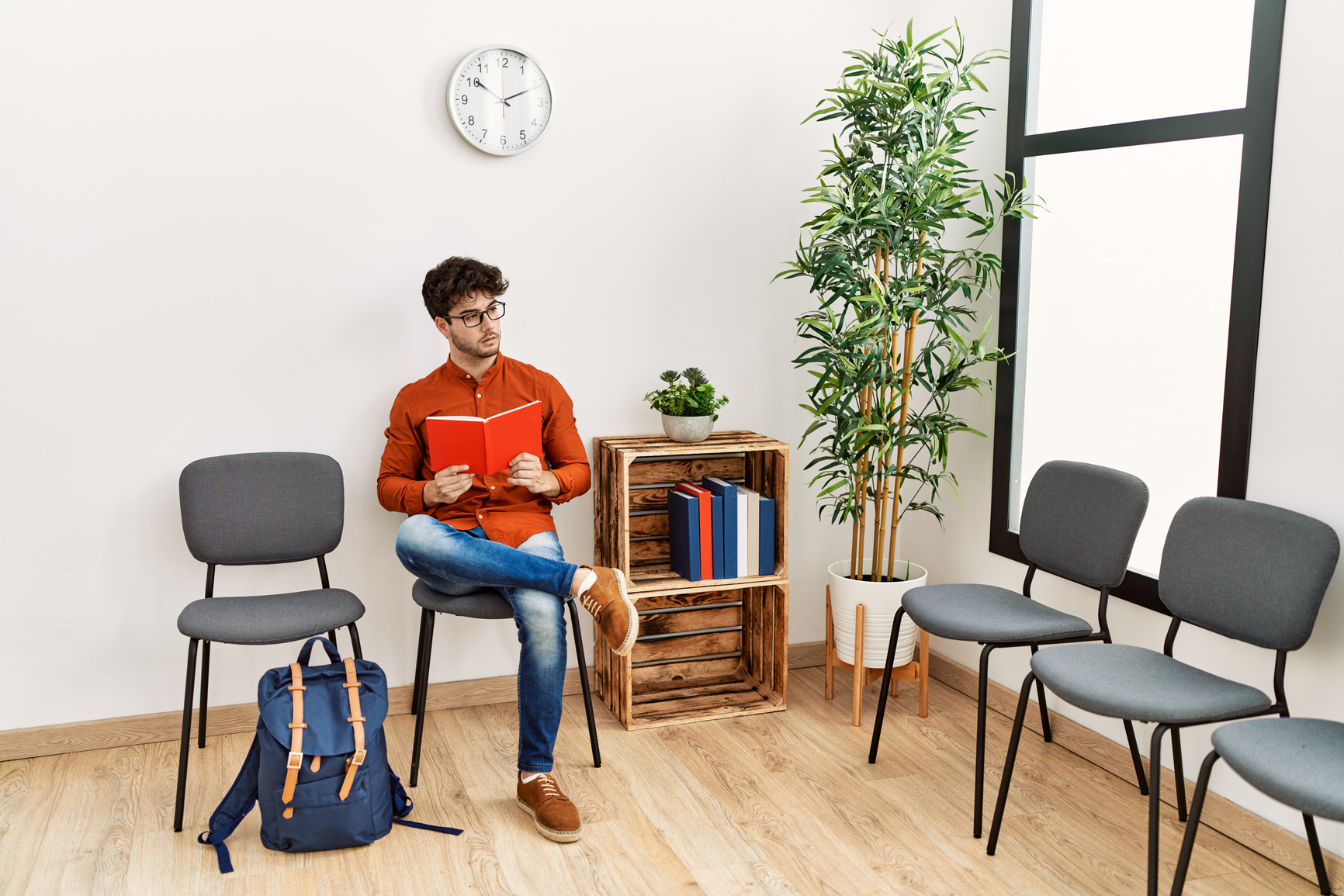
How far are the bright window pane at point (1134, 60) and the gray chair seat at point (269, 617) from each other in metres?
2.40

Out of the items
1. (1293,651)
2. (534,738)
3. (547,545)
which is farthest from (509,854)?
(1293,651)

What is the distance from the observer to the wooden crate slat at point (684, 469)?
3189 millimetres

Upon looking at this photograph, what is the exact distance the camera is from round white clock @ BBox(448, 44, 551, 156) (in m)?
2.89

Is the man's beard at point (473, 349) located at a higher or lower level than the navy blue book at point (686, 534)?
higher

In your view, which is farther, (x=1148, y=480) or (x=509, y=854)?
(x=1148, y=480)

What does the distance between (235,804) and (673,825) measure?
3.34 feet

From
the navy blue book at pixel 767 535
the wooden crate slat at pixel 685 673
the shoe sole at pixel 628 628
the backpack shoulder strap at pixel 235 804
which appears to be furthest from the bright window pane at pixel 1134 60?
the backpack shoulder strap at pixel 235 804

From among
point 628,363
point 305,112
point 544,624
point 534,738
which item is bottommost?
point 534,738

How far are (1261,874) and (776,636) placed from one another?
1397 millimetres

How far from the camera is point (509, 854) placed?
226cm

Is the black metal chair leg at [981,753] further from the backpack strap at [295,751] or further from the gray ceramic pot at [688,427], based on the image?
the backpack strap at [295,751]

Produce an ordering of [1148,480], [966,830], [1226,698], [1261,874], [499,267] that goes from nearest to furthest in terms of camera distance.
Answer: [1226,698]
[1261,874]
[966,830]
[1148,480]
[499,267]

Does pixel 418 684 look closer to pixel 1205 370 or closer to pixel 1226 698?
pixel 1226 698

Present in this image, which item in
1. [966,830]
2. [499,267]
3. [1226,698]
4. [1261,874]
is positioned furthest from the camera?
[499,267]
